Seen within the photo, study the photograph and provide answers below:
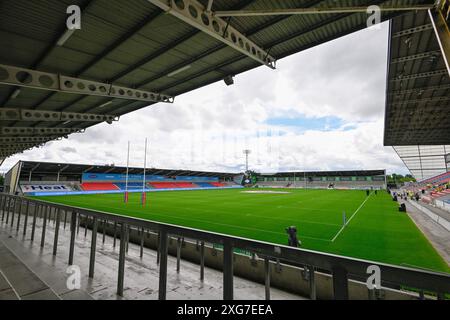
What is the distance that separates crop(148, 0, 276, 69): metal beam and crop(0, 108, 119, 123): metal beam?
38.9 feet

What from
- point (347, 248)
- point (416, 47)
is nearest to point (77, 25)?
point (347, 248)

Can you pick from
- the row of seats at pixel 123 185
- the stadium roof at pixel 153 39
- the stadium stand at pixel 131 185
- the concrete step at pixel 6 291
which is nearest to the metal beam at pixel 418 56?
the stadium roof at pixel 153 39

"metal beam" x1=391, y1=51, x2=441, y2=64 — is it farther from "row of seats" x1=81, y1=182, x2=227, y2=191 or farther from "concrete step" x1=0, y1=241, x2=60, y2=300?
"row of seats" x1=81, y1=182, x2=227, y2=191

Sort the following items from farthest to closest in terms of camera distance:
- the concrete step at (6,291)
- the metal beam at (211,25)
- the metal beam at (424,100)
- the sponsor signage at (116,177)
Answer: the sponsor signage at (116,177), the metal beam at (424,100), the metal beam at (211,25), the concrete step at (6,291)

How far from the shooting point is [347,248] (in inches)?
376

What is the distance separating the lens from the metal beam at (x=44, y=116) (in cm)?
A: 1311

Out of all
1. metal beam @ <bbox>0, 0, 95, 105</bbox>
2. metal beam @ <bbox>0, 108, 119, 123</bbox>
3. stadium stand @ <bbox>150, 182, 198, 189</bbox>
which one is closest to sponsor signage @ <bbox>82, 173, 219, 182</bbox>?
stadium stand @ <bbox>150, 182, 198, 189</bbox>

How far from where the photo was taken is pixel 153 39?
24.0 ft

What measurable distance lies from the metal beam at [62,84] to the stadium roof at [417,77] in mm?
11203

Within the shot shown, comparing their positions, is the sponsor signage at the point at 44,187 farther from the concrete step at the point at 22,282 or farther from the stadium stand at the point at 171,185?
the concrete step at the point at 22,282

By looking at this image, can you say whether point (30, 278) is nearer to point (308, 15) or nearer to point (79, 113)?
point (308, 15)

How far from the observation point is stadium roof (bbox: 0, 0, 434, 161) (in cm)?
593

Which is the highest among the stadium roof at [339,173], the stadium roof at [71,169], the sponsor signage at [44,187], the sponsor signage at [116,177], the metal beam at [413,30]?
the metal beam at [413,30]

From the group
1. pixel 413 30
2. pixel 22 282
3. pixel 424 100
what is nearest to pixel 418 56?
pixel 413 30
